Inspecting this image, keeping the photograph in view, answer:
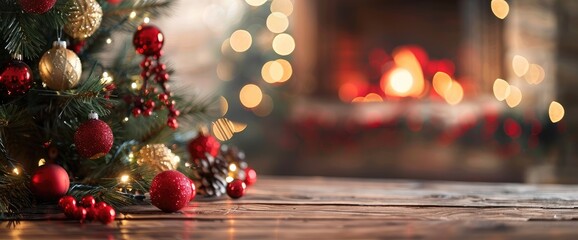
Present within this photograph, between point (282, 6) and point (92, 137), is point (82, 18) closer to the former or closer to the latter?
point (92, 137)

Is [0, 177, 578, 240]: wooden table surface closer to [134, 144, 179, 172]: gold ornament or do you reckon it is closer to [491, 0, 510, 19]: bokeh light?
[134, 144, 179, 172]: gold ornament

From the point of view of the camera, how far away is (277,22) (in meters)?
2.76

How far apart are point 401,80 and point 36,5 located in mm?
1977

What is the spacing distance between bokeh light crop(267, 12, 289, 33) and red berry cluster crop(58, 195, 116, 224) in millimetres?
1806

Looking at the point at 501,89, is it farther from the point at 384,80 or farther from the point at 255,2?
the point at 255,2

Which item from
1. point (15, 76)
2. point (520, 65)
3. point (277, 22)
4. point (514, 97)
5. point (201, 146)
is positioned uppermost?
point (277, 22)

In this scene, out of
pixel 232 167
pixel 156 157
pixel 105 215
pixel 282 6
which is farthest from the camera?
pixel 282 6

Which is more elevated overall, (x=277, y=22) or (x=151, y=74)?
(x=277, y=22)

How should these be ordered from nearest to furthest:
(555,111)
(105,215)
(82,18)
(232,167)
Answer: (105,215) → (82,18) → (232,167) → (555,111)

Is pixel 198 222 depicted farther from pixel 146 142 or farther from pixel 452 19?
pixel 452 19

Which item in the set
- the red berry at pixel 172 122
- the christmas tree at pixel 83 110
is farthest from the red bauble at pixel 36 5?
the red berry at pixel 172 122

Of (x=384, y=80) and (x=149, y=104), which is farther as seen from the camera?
(x=384, y=80)

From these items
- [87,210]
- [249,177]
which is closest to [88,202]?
[87,210]

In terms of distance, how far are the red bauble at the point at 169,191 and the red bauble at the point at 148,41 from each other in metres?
0.25
